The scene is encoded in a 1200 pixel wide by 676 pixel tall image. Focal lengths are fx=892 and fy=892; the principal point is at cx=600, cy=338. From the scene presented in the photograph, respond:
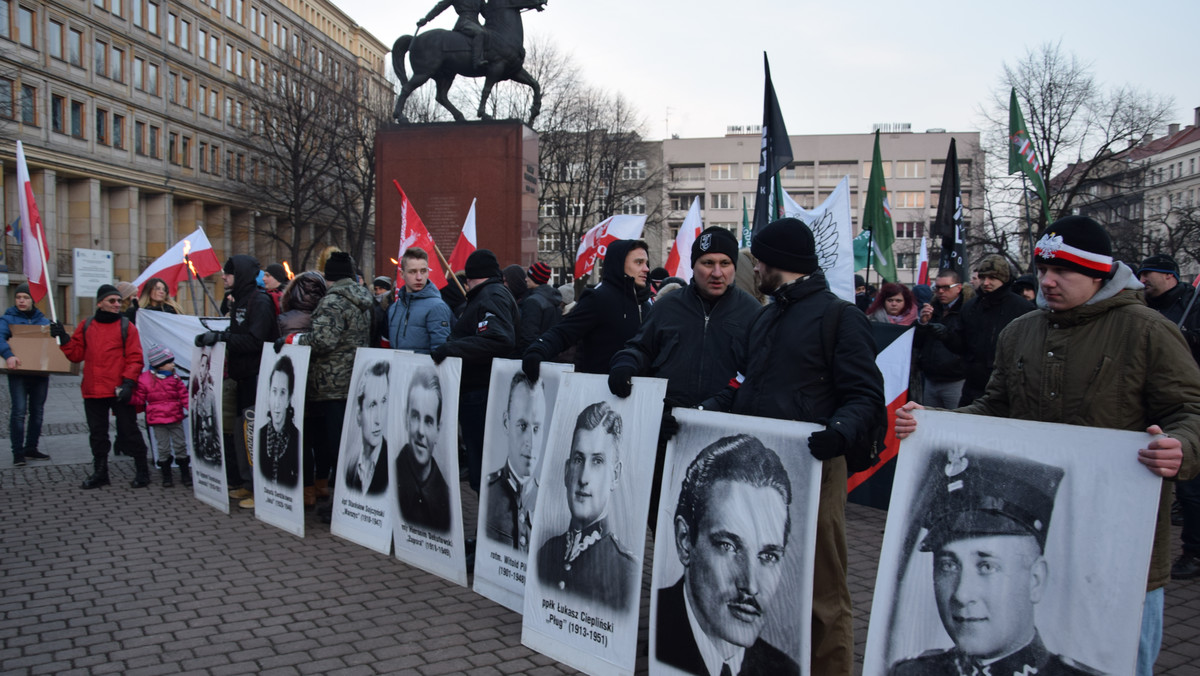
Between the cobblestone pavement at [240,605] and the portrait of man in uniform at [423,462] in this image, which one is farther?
the portrait of man in uniform at [423,462]

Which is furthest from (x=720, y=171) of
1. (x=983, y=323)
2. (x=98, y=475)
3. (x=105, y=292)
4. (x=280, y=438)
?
(x=280, y=438)

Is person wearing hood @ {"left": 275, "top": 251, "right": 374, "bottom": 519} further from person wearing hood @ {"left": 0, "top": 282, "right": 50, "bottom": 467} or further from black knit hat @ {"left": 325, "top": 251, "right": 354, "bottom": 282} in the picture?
person wearing hood @ {"left": 0, "top": 282, "right": 50, "bottom": 467}

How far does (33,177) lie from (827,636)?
55.0 m

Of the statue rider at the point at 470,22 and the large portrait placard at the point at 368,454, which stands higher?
the statue rider at the point at 470,22

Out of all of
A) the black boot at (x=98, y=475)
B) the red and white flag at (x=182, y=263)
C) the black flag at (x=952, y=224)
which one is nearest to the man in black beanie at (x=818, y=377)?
the black boot at (x=98, y=475)

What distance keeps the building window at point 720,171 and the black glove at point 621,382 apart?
94897mm

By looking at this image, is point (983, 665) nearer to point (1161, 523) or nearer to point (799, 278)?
point (1161, 523)

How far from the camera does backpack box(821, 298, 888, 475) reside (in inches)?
132

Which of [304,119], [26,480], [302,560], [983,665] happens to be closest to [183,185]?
[304,119]

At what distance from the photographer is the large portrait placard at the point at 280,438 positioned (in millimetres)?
6645

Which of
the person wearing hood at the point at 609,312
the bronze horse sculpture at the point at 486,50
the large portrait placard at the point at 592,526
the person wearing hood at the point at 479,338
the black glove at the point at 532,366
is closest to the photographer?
the large portrait placard at the point at 592,526

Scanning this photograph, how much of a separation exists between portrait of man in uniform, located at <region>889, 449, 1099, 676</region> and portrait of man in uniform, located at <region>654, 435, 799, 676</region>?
1.81ft

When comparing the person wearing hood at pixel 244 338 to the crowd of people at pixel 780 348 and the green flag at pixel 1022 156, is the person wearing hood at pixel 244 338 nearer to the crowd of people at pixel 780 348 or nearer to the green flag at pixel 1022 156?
the crowd of people at pixel 780 348

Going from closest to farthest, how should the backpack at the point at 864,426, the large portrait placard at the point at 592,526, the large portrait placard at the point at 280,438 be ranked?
the backpack at the point at 864,426, the large portrait placard at the point at 592,526, the large portrait placard at the point at 280,438
